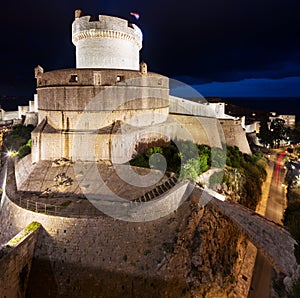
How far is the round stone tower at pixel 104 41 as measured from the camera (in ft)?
54.0

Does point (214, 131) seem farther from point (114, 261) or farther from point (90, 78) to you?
point (114, 261)

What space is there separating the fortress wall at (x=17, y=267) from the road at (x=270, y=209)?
9.31 meters

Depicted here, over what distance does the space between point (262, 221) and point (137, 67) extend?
12.4m

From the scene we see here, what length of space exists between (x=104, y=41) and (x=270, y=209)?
14841 mm

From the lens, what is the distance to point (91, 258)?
10.2m

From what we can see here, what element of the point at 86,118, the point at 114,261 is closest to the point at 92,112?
the point at 86,118

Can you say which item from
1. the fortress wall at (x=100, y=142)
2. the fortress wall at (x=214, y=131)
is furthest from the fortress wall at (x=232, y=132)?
the fortress wall at (x=100, y=142)

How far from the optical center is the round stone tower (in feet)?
54.0

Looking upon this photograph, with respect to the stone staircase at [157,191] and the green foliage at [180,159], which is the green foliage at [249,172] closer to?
the green foliage at [180,159]

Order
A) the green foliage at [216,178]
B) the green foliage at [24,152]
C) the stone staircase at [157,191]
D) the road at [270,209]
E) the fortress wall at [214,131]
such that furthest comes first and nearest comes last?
1. the fortress wall at [214,131]
2. the green foliage at [24,152]
3. the green foliage at [216,178]
4. the road at [270,209]
5. the stone staircase at [157,191]

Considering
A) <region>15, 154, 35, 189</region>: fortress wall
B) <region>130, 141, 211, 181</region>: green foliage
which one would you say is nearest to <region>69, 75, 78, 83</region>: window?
<region>15, 154, 35, 189</region>: fortress wall

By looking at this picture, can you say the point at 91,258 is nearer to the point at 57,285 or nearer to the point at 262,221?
the point at 57,285

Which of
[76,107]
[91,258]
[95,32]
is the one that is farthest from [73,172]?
[95,32]

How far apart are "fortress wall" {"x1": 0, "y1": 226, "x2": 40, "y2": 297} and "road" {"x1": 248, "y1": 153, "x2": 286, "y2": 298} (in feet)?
30.6
